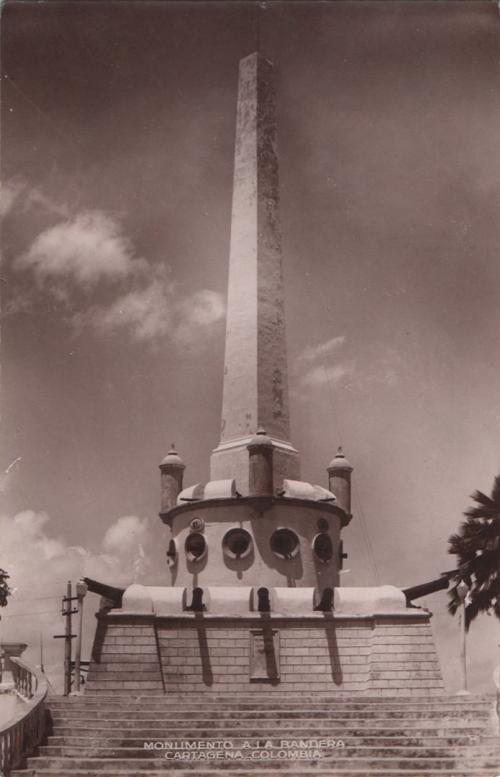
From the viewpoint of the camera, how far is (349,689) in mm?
24188

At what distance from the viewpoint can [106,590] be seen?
2522 cm

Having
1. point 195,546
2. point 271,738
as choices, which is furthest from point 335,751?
point 195,546

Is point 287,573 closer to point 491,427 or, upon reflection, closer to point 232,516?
point 232,516

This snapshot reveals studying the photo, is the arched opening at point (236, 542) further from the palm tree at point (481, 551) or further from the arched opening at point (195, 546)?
the palm tree at point (481, 551)

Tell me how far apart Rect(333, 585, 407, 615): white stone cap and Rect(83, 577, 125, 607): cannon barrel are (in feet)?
19.1

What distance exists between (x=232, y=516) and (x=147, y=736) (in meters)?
11.7

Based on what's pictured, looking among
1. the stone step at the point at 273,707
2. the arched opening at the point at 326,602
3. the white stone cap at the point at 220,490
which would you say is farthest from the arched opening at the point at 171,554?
the stone step at the point at 273,707

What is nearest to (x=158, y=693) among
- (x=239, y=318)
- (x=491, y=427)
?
(x=491, y=427)

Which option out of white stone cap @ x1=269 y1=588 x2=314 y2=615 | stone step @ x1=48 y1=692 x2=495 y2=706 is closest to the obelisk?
white stone cap @ x1=269 y1=588 x2=314 y2=615

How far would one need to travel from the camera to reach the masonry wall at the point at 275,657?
23.5 meters

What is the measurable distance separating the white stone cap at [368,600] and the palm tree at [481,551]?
308 centimetres

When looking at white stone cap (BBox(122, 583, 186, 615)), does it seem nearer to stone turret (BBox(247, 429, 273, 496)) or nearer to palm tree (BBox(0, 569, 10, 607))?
stone turret (BBox(247, 429, 273, 496))

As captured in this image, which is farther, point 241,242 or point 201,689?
point 241,242

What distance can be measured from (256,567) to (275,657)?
3142 millimetres
